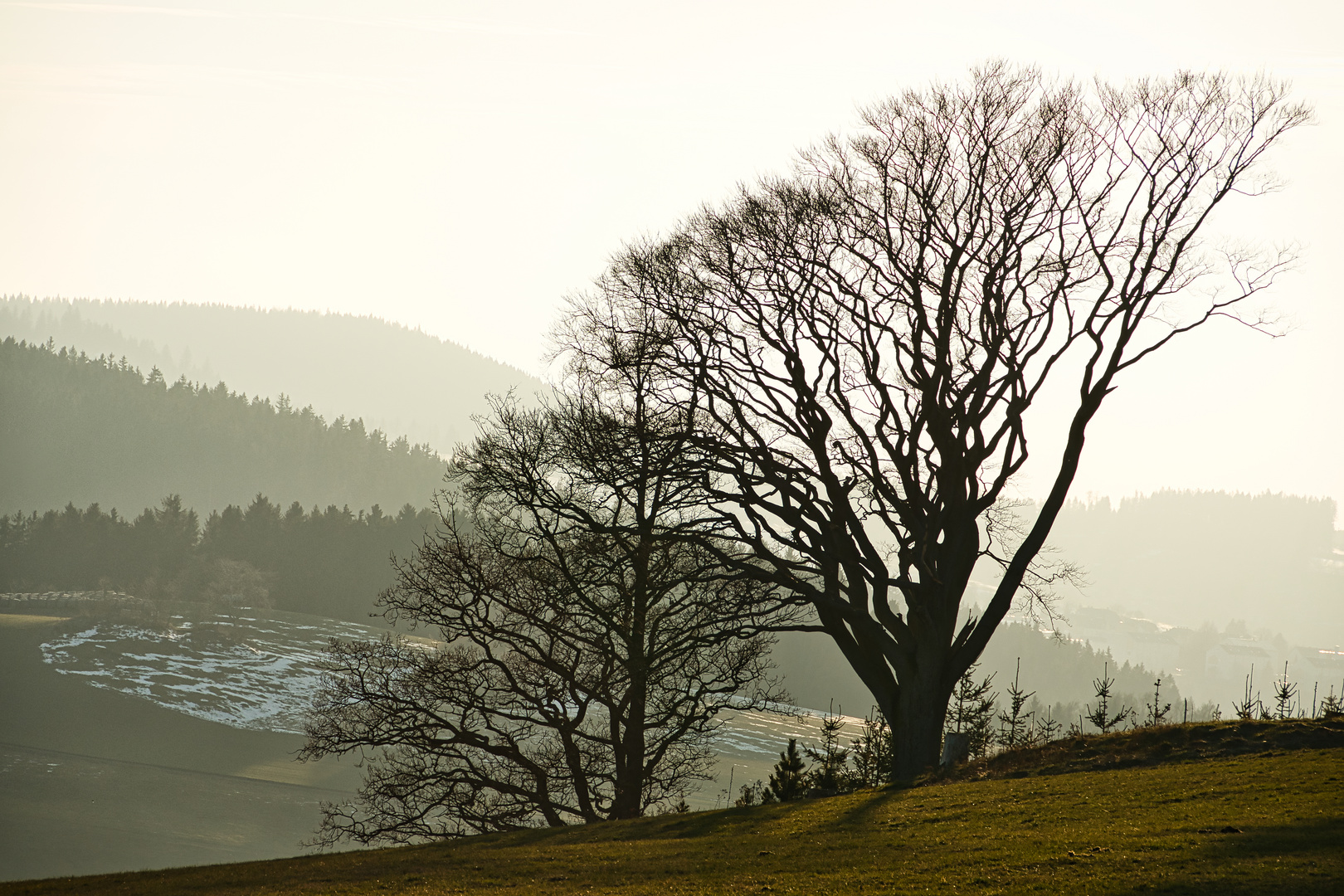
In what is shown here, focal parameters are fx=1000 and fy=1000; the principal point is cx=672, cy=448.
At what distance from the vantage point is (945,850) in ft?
36.1

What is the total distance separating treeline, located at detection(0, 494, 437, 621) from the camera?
12306 centimetres

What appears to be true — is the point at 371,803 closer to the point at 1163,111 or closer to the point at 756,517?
the point at 756,517

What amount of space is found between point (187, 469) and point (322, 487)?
27.5 metres

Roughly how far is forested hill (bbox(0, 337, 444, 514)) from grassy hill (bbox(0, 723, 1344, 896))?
177 metres

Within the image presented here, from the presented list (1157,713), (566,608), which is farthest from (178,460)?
(1157,713)

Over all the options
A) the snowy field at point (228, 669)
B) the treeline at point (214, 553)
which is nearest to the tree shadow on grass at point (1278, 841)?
the snowy field at point (228, 669)

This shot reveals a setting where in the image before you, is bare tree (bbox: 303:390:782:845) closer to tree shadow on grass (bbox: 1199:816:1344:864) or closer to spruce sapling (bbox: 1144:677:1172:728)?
spruce sapling (bbox: 1144:677:1172:728)

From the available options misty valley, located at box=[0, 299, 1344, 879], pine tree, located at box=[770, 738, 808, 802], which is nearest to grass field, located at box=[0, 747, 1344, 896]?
pine tree, located at box=[770, 738, 808, 802]

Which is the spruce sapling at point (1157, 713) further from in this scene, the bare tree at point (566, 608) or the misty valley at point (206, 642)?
the bare tree at point (566, 608)

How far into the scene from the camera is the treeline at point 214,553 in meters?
123

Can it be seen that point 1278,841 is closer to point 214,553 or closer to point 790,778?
point 790,778

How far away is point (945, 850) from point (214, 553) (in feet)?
428

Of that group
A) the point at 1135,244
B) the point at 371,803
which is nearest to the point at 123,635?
the point at 371,803

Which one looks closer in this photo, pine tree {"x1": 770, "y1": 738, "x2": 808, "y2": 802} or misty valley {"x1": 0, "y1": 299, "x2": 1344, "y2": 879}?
pine tree {"x1": 770, "y1": 738, "x2": 808, "y2": 802}
